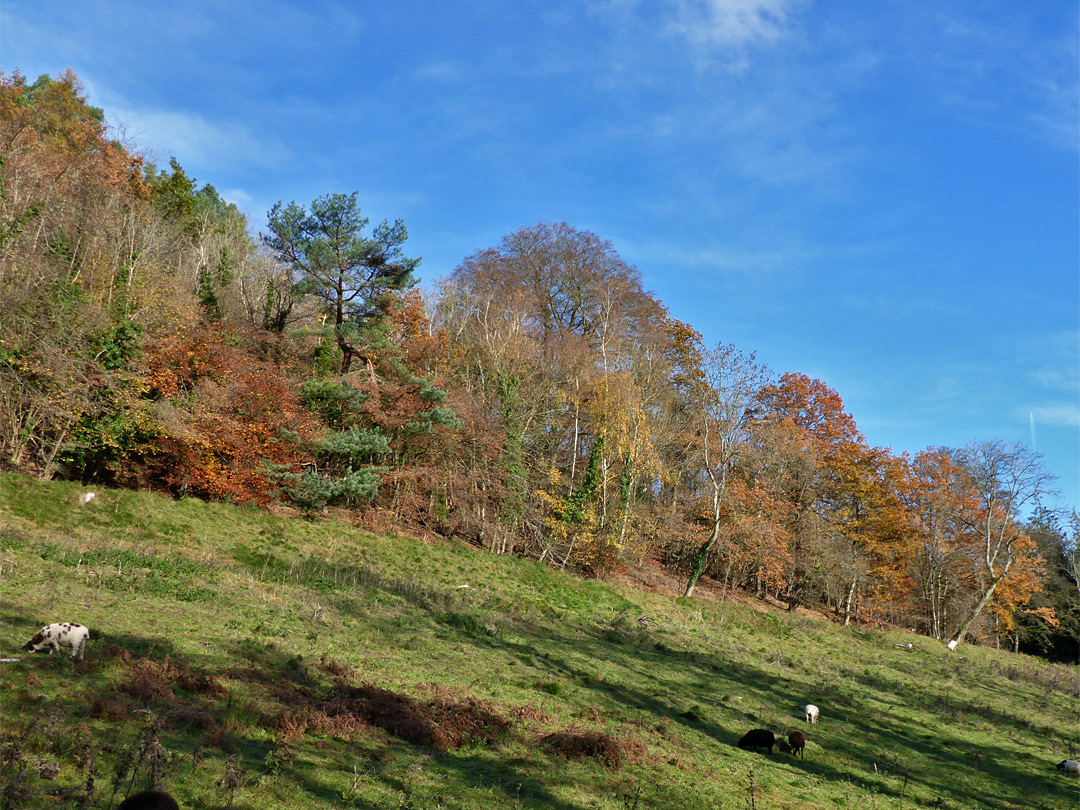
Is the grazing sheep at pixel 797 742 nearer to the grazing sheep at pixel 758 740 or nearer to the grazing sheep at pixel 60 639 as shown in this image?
the grazing sheep at pixel 758 740

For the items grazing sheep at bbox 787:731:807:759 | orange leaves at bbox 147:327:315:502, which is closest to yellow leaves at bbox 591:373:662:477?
orange leaves at bbox 147:327:315:502

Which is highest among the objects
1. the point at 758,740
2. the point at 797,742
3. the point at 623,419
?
the point at 623,419

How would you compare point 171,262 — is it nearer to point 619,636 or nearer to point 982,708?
point 619,636

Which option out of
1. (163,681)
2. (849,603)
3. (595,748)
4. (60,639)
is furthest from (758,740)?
(849,603)

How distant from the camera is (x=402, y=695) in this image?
1110 centimetres

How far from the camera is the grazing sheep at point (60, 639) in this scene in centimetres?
947

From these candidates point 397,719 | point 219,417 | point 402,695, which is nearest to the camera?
point 397,719

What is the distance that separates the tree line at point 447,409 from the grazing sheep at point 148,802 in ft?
Answer: 65.1

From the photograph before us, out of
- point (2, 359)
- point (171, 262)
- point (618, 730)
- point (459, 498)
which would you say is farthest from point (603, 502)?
point (171, 262)

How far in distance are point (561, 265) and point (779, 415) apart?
750 inches

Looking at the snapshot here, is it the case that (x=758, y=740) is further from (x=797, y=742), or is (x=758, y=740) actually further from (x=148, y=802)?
(x=148, y=802)

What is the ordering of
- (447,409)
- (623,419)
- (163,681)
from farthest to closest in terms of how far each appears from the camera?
(623,419) → (447,409) → (163,681)

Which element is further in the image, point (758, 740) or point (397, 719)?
point (758, 740)

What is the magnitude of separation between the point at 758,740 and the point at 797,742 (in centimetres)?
77
